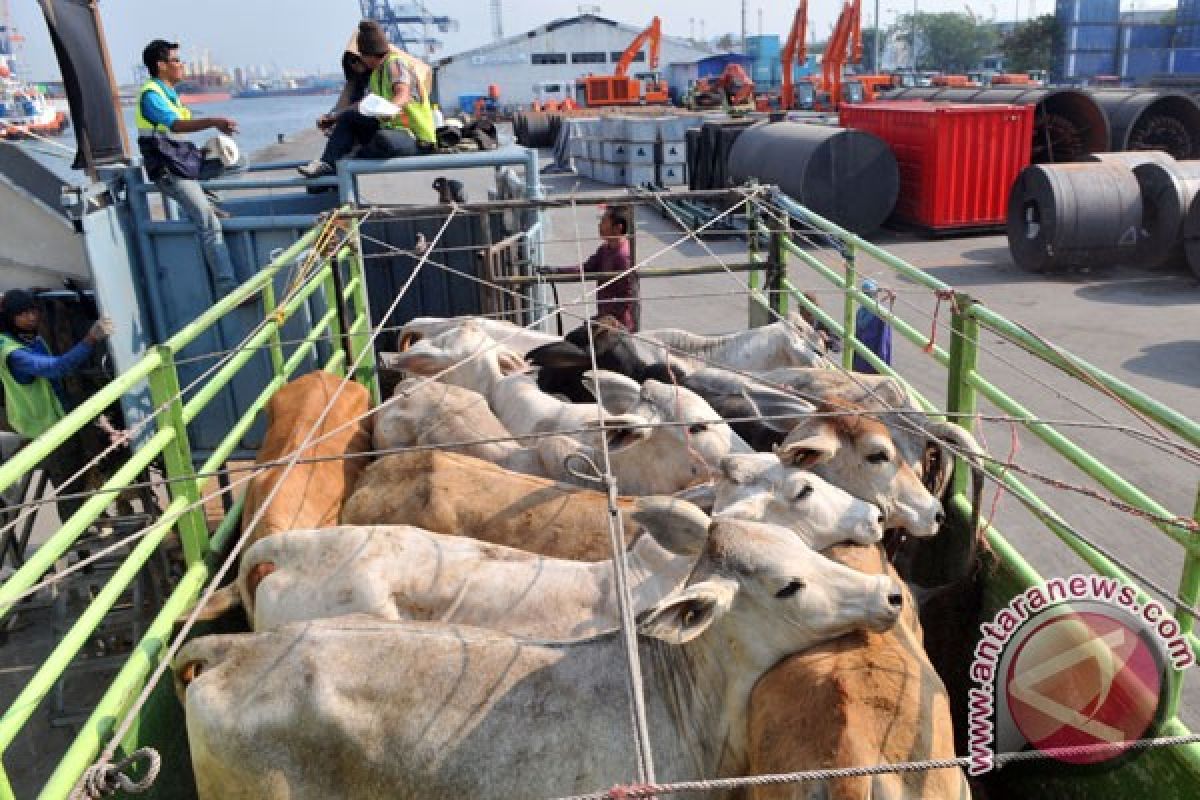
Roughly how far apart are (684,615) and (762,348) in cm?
350

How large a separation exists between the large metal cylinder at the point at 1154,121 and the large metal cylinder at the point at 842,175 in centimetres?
644

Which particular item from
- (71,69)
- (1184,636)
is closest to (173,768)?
(1184,636)

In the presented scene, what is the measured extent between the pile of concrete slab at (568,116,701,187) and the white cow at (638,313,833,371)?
2041cm

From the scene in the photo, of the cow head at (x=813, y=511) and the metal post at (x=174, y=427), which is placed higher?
the metal post at (x=174, y=427)

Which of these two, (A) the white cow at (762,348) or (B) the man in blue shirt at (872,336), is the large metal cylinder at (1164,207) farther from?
(A) the white cow at (762,348)

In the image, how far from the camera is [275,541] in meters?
3.79

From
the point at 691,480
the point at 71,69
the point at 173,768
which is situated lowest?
the point at 173,768

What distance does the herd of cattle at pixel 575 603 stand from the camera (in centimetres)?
287

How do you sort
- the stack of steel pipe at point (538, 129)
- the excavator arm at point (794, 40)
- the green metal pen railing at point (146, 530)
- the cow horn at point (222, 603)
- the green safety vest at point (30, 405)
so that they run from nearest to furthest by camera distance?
the green metal pen railing at point (146, 530) < the cow horn at point (222, 603) < the green safety vest at point (30, 405) < the excavator arm at point (794, 40) < the stack of steel pipe at point (538, 129)

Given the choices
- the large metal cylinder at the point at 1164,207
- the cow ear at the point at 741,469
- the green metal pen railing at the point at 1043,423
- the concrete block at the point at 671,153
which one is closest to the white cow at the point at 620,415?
the cow ear at the point at 741,469

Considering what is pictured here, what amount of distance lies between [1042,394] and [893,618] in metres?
7.80

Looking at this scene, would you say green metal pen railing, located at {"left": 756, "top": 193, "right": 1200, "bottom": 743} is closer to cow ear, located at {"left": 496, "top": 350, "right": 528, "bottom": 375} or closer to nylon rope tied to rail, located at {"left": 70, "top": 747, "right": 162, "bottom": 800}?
cow ear, located at {"left": 496, "top": 350, "right": 528, "bottom": 375}

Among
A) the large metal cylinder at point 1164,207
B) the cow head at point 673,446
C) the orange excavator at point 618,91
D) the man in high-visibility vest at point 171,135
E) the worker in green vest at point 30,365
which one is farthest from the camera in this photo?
the orange excavator at point 618,91

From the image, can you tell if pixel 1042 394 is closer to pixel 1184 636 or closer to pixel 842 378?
pixel 842 378
